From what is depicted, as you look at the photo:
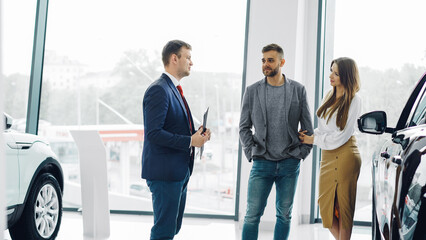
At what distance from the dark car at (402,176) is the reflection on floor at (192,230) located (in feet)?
8.29

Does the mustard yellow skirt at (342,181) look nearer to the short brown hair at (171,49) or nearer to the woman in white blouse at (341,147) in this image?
the woman in white blouse at (341,147)

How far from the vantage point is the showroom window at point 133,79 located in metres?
5.91

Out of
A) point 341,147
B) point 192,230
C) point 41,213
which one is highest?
point 341,147

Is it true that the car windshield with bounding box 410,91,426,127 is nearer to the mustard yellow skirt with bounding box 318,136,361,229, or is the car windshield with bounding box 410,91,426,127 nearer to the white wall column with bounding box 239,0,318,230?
the mustard yellow skirt with bounding box 318,136,361,229

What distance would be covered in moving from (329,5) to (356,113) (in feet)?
8.97

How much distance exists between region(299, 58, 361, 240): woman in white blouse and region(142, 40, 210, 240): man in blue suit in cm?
91

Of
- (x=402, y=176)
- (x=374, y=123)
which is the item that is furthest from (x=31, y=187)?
(x=402, y=176)

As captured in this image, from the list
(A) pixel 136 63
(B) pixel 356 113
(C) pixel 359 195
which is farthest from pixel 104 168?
(C) pixel 359 195

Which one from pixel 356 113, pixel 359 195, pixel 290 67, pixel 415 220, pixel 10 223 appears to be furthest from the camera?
pixel 359 195

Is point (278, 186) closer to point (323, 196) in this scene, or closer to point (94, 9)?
point (323, 196)

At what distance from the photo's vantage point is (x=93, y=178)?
462 cm

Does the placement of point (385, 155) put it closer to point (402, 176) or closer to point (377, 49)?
point (402, 176)

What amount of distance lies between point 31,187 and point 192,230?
1.82 meters

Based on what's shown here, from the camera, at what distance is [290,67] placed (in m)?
5.34
